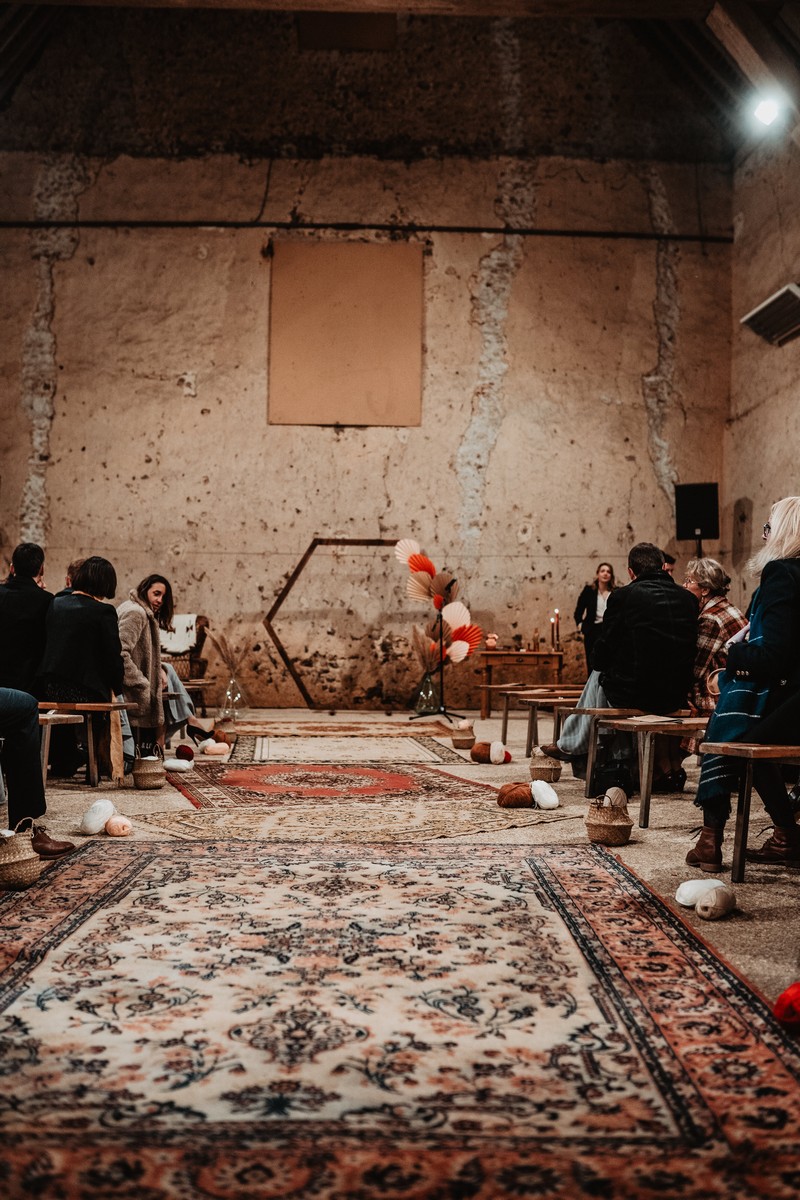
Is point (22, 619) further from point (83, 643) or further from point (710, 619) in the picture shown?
point (710, 619)

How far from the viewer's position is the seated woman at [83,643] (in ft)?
17.4

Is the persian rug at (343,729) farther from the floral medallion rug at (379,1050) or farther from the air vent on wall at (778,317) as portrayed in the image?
the floral medallion rug at (379,1050)

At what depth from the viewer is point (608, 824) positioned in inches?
152

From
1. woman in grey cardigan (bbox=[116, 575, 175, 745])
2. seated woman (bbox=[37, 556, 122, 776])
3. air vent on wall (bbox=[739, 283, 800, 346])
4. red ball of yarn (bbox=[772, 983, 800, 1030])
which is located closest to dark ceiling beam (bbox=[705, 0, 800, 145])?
air vent on wall (bbox=[739, 283, 800, 346])

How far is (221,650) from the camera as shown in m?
11.6

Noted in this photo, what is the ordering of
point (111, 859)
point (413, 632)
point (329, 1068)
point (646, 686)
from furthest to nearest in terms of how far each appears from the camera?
1. point (413, 632)
2. point (646, 686)
3. point (111, 859)
4. point (329, 1068)

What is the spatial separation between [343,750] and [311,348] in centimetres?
592

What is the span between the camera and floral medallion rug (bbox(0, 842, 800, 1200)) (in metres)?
1.47

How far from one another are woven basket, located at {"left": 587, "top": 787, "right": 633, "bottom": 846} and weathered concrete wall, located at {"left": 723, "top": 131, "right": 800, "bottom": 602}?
691 centimetres

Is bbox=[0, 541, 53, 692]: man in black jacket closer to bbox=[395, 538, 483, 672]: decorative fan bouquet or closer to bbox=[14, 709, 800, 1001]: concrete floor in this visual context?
bbox=[14, 709, 800, 1001]: concrete floor

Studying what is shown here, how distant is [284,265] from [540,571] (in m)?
4.38

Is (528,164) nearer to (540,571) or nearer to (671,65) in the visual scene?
(671,65)

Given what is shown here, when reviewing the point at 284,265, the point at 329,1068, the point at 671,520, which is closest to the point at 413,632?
the point at 671,520

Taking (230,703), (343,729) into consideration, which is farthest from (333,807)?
(343,729)
